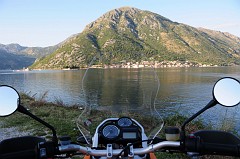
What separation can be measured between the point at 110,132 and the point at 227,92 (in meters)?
0.96

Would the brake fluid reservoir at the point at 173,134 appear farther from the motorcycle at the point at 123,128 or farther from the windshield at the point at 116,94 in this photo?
the windshield at the point at 116,94

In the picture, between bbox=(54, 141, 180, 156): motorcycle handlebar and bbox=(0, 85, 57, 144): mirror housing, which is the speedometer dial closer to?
bbox=(54, 141, 180, 156): motorcycle handlebar

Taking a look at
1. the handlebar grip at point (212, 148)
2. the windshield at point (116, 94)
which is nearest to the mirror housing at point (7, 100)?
the windshield at point (116, 94)

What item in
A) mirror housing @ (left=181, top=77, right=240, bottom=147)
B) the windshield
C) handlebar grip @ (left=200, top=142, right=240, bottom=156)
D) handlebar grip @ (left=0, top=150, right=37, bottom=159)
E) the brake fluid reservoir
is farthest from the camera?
the windshield

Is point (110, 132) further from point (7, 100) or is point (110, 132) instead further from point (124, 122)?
point (7, 100)

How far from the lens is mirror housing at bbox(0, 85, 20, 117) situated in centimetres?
172

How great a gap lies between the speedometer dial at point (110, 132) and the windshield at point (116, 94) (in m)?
0.34

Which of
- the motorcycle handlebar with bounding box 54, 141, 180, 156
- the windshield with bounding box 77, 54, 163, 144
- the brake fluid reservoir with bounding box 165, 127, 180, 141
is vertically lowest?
the motorcycle handlebar with bounding box 54, 141, 180, 156

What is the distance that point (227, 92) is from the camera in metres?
1.85

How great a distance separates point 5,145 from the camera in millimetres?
2066

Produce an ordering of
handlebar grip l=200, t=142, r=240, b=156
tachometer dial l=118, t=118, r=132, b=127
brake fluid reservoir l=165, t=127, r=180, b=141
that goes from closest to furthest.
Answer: handlebar grip l=200, t=142, r=240, b=156, brake fluid reservoir l=165, t=127, r=180, b=141, tachometer dial l=118, t=118, r=132, b=127

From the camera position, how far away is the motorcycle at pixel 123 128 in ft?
4.93

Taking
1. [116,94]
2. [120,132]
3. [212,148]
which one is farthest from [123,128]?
[212,148]

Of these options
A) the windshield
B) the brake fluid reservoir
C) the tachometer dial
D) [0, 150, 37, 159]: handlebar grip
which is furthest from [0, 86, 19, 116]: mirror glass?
the brake fluid reservoir
